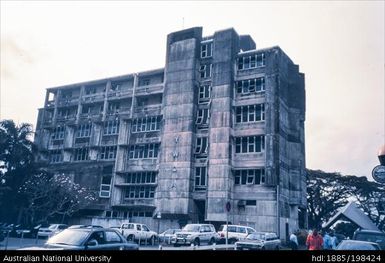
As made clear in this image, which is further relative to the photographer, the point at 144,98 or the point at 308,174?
the point at 308,174

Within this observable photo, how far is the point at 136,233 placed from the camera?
29.6 m

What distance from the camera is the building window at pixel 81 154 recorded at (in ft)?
168

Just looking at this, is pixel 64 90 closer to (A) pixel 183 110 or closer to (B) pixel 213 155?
(A) pixel 183 110

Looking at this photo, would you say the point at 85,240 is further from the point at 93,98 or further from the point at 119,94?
the point at 93,98

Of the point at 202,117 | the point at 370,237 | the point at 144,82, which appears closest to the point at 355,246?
the point at 370,237

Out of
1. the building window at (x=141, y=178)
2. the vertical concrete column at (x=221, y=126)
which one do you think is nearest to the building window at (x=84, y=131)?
the building window at (x=141, y=178)

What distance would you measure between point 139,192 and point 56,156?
56.0ft

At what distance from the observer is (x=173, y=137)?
4350 cm

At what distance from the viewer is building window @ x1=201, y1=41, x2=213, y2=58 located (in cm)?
4612

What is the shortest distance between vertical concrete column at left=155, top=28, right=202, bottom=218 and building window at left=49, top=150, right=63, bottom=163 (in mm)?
18924

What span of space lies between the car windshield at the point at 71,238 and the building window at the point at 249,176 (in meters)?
30.3

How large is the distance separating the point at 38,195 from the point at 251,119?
2675 cm
